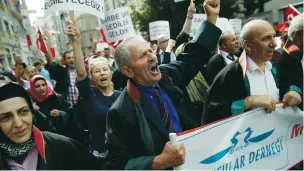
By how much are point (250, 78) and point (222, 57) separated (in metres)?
1.83

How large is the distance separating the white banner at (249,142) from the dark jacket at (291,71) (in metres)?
0.24

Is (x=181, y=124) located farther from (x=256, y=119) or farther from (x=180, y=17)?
(x=180, y=17)

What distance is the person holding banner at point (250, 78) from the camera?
2.55 m

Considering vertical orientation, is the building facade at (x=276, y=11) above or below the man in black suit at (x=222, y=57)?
above

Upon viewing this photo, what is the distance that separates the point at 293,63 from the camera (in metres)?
3.02

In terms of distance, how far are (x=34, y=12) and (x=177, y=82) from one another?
355 inches

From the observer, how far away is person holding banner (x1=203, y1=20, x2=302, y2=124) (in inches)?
100

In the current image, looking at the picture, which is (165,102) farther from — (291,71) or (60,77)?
(60,77)

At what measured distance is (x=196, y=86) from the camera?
4391 mm

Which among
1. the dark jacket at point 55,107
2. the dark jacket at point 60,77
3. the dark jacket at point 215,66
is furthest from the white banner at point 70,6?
the dark jacket at point 60,77

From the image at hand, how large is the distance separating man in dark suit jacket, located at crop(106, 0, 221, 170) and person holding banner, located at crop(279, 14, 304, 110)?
1183mm

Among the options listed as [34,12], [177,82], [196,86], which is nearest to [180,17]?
[34,12]

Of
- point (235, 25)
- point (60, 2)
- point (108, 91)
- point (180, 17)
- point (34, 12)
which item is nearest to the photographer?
point (60, 2)

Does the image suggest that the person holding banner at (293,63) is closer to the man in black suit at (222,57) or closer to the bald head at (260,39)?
the bald head at (260,39)
